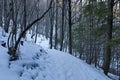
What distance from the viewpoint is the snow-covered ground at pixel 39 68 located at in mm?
8516

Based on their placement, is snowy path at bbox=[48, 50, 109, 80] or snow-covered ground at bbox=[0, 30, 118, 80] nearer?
snow-covered ground at bbox=[0, 30, 118, 80]

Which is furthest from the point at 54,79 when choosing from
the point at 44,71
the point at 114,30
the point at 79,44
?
the point at 79,44

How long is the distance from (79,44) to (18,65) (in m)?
22.6

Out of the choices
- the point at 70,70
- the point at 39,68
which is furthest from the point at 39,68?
the point at 70,70

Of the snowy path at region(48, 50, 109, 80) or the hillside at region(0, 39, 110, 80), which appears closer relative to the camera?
the hillside at region(0, 39, 110, 80)

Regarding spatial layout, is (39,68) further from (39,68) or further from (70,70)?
(70,70)

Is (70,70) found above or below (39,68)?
below

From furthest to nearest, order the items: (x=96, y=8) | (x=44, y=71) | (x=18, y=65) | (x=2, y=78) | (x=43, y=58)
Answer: (x=96, y=8), (x=43, y=58), (x=44, y=71), (x=18, y=65), (x=2, y=78)

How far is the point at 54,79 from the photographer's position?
9.32 meters

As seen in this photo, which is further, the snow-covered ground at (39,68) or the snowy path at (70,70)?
the snowy path at (70,70)

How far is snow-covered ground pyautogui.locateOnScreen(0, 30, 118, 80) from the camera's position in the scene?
27.9ft

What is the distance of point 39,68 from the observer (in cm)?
966

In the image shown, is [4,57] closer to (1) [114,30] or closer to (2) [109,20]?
(2) [109,20]

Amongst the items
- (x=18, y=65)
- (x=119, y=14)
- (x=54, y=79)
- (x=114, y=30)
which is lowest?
(x=54, y=79)
